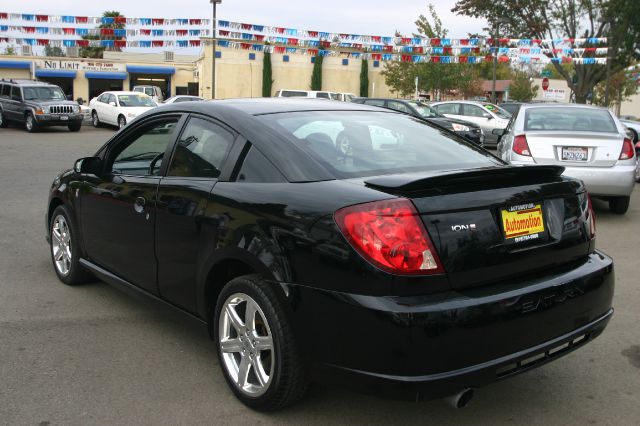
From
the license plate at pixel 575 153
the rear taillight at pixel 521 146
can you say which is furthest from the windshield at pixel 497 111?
the license plate at pixel 575 153

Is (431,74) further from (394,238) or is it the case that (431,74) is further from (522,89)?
(394,238)

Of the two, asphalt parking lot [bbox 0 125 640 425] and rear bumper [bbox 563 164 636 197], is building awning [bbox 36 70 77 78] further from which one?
asphalt parking lot [bbox 0 125 640 425]

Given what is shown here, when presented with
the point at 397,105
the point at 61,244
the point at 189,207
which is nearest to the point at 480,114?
the point at 397,105

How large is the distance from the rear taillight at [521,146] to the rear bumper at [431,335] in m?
5.56

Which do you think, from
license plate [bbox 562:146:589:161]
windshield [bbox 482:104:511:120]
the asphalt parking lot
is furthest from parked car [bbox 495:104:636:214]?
windshield [bbox 482:104:511:120]

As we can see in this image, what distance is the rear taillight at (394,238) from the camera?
259 cm

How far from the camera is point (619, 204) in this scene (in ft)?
28.9

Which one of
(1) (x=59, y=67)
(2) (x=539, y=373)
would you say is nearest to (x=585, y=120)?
(2) (x=539, y=373)

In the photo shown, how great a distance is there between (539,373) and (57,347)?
2.94 metres

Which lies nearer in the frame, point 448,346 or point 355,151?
point 448,346

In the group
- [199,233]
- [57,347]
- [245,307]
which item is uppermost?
[199,233]

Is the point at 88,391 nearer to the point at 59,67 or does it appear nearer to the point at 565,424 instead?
the point at 565,424

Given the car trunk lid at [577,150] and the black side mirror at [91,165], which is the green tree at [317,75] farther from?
the black side mirror at [91,165]

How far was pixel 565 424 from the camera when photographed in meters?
3.07
